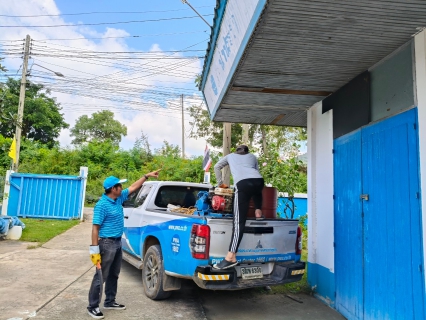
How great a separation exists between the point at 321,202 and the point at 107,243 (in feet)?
11.1

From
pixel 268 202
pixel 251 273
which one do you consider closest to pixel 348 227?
pixel 268 202

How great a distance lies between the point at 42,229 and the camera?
11.3 meters

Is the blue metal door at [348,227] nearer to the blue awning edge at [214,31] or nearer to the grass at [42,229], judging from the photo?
the blue awning edge at [214,31]

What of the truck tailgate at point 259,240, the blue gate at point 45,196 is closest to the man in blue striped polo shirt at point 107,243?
the truck tailgate at point 259,240

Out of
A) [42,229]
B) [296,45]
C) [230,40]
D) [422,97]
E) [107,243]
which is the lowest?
[42,229]

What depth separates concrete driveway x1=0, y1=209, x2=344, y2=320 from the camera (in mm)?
4461

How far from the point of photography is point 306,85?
16.7 ft

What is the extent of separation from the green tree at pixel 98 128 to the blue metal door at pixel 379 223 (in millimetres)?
40550

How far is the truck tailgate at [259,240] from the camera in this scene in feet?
14.1

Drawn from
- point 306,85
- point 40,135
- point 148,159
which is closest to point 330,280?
point 306,85

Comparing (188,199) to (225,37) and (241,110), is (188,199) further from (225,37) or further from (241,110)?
(225,37)

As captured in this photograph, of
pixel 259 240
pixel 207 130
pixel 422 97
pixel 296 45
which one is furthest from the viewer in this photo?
pixel 207 130

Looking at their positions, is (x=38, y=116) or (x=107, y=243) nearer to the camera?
(x=107, y=243)

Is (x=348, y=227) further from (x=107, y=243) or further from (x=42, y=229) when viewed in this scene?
Result: (x=42, y=229)
